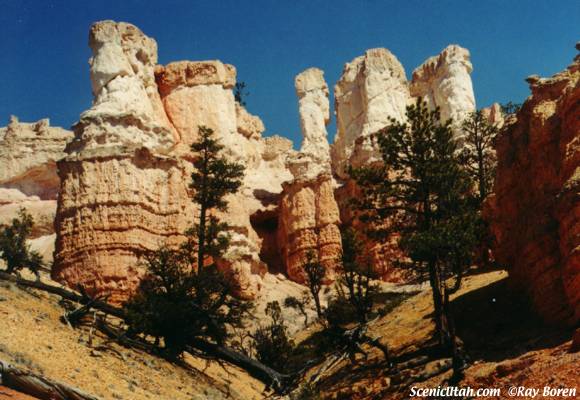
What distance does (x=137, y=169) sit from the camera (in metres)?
40.7

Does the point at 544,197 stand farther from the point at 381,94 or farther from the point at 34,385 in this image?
the point at 381,94

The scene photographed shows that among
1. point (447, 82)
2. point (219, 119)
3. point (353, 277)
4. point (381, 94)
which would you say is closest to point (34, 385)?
point (353, 277)

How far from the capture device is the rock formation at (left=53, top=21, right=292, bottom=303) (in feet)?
123

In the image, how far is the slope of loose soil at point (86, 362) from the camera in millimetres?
14992

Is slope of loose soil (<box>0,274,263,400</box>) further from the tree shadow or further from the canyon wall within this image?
the canyon wall

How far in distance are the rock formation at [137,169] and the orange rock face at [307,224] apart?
8.37ft

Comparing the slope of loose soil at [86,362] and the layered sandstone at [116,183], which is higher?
the layered sandstone at [116,183]

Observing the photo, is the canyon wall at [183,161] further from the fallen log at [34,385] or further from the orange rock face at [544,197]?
the fallen log at [34,385]

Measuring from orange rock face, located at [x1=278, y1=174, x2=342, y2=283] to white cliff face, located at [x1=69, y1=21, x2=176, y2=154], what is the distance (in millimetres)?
10070

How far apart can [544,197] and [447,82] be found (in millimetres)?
47362

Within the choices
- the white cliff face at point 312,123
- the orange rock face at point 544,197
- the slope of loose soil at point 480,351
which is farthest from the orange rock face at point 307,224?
the orange rock face at point 544,197

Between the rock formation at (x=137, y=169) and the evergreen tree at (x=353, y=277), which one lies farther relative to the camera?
the rock formation at (x=137, y=169)

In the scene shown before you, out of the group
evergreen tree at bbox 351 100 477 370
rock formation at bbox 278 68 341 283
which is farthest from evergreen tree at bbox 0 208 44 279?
rock formation at bbox 278 68 341 283

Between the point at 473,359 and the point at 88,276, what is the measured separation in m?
24.4
